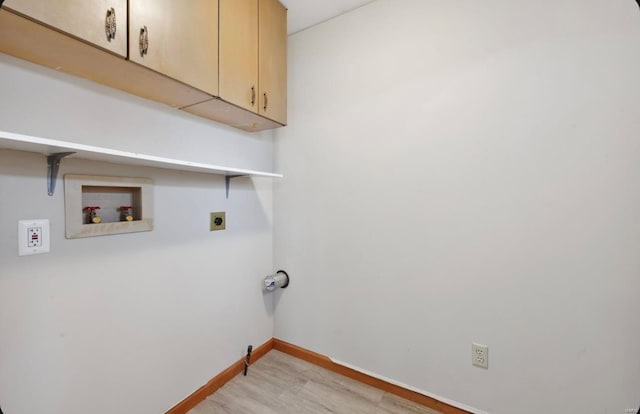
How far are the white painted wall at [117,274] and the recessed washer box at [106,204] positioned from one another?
3 cm

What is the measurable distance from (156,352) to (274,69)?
171 cm

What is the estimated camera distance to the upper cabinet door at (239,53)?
1.31 metres

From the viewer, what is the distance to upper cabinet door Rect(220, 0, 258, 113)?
1.31 m

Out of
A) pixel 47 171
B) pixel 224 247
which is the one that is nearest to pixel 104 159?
pixel 47 171

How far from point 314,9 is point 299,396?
7.88ft

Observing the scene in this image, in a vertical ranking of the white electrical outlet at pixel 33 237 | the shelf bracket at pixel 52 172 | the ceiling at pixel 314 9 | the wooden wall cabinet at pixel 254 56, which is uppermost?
the ceiling at pixel 314 9

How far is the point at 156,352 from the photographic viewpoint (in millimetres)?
1340

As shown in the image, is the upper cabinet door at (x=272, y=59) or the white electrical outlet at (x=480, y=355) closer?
the white electrical outlet at (x=480, y=355)

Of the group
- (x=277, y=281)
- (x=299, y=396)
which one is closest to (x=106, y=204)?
(x=277, y=281)

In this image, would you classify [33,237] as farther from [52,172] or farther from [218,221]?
[218,221]

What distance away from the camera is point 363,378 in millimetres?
1702

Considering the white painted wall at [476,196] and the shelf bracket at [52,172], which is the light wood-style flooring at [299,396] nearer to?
the white painted wall at [476,196]

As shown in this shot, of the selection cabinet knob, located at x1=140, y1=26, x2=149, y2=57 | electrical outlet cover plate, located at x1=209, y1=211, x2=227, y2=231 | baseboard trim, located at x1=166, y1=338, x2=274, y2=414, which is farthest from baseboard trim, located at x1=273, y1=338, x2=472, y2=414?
cabinet knob, located at x1=140, y1=26, x2=149, y2=57

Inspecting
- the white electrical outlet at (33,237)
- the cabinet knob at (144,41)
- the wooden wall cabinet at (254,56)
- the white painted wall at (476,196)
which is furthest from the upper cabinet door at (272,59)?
the white electrical outlet at (33,237)
